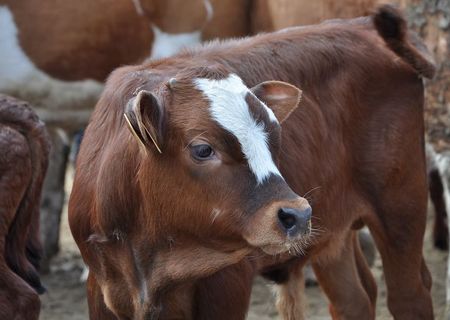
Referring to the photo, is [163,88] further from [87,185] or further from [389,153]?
[389,153]

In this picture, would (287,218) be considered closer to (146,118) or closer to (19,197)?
(146,118)

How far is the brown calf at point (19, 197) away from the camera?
17.9 feet

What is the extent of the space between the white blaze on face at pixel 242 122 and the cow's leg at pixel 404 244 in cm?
138

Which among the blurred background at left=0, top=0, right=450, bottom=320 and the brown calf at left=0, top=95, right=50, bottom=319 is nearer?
the brown calf at left=0, top=95, right=50, bottom=319

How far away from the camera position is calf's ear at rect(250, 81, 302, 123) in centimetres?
489

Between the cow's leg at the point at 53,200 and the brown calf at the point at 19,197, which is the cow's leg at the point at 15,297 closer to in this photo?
the brown calf at the point at 19,197

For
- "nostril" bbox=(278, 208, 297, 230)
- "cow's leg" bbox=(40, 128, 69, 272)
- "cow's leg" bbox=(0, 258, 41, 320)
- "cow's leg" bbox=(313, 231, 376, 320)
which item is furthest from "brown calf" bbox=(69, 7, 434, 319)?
"cow's leg" bbox=(40, 128, 69, 272)

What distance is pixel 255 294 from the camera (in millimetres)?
7961

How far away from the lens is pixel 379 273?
27.5ft

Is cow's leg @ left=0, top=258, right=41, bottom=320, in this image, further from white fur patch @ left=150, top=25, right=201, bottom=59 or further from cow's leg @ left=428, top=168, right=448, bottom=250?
cow's leg @ left=428, top=168, right=448, bottom=250

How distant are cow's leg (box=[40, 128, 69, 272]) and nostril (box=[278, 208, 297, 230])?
4.58 m

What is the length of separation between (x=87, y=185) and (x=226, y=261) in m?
0.68

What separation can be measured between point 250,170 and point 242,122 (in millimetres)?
183

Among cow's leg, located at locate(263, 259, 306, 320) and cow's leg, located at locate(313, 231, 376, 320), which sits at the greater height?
cow's leg, located at locate(263, 259, 306, 320)
